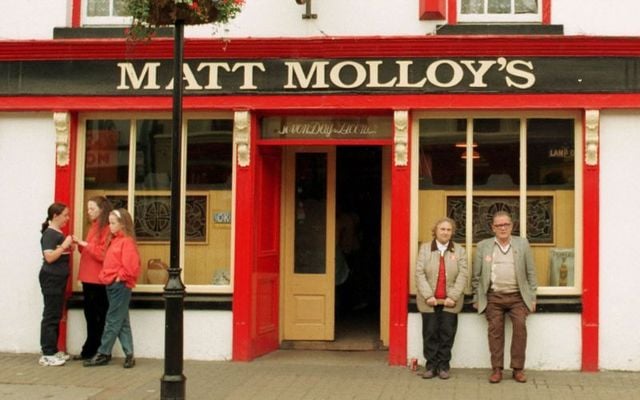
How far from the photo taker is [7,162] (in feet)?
37.8

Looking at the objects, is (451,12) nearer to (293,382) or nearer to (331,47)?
(331,47)

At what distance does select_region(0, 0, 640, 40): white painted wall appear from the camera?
10.7 metres

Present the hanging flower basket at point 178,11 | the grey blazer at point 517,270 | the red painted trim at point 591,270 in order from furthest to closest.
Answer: the red painted trim at point 591,270 < the grey blazer at point 517,270 < the hanging flower basket at point 178,11

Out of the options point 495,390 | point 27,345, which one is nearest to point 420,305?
point 495,390

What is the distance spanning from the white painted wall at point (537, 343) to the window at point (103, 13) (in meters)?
5.74

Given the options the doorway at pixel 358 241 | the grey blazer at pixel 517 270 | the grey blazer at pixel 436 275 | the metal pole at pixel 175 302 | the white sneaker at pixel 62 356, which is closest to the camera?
the metal pole at pixel 175 302

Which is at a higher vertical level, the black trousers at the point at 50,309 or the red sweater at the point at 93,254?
the red sweater at the point at 93,254

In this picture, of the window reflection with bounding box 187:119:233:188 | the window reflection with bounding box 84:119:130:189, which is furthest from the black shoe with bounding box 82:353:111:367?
the window reflection with bounding box 187:119:233:188

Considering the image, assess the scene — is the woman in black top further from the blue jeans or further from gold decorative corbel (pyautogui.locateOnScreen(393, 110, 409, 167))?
gold decorative corbel (pyautogui.locateOnScreen(393, 110, 409, 167))

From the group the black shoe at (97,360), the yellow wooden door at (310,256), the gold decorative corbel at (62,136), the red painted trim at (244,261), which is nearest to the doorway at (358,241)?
the yellow wooden door at (310,256)

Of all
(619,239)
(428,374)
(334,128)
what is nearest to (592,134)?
(619,239)

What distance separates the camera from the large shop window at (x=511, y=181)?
1084cm

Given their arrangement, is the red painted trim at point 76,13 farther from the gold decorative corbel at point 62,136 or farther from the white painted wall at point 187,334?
the white painted wall at point 187,334

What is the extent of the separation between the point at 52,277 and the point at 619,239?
671 cm
